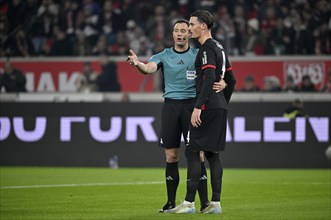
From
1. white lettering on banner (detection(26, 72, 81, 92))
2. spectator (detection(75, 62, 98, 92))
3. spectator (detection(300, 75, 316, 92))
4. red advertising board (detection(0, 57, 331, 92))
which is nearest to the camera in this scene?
spectator (detection(300, 75, 316, 92))

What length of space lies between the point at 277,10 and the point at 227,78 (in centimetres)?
1512

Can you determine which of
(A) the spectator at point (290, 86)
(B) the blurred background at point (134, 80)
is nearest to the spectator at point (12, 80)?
(B) the blurred background at point (134, 80)

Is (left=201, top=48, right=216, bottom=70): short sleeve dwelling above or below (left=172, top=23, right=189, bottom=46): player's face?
below

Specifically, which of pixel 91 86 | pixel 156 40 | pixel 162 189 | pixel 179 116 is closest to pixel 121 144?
pixel 91 86

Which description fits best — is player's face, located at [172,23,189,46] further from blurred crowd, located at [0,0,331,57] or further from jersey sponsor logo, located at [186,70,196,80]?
blurred crowd, located at [0,0,331,57]

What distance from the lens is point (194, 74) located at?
1073cm

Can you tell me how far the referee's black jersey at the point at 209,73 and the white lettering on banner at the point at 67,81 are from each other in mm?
14833

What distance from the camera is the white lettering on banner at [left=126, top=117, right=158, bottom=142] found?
2095 centimetres

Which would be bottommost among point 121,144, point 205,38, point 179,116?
point 121,144

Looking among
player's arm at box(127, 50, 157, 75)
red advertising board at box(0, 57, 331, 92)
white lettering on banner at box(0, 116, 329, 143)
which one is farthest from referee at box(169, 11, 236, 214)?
→ red advertising board at box(0, 57, 331, 92)

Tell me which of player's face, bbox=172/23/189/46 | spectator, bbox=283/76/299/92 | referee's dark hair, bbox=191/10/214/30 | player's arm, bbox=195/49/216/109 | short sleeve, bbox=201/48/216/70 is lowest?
spectator, bbox=283/76/299/92

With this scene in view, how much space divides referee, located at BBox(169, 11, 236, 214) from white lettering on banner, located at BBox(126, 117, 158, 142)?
10.5 m

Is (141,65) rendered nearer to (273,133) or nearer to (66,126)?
(273,133)

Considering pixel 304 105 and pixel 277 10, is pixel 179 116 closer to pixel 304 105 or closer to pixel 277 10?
pixel 304 105
